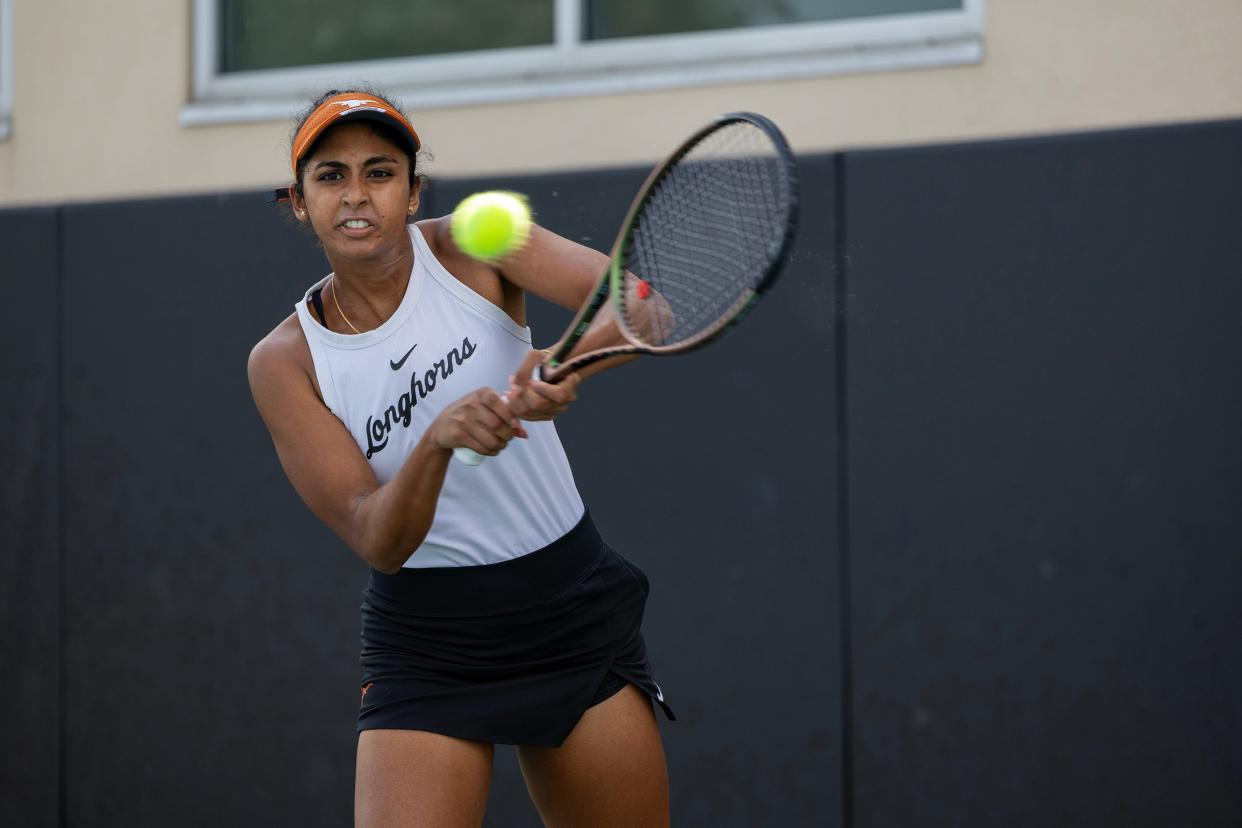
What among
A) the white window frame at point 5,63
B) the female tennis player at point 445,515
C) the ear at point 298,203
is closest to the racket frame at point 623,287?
the female tennis player at point 445,515

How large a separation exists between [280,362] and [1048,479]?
7.04 ft

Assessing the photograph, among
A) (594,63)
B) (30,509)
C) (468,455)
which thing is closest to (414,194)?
(468,455)

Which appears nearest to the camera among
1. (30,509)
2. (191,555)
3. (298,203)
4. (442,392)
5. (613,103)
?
(442,392)

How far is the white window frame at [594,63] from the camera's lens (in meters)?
4.29

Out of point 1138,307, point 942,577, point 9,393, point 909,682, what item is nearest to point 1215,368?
point 1138,307

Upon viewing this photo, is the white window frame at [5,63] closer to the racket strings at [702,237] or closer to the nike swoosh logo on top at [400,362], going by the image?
the nike swoosh logo on top at [400,362]

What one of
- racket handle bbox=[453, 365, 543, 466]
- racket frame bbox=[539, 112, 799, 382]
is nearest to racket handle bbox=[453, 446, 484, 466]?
racket handle bbox=[453, 365, 543, 466]

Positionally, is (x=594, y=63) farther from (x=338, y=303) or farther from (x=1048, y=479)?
(x=338, y=303)

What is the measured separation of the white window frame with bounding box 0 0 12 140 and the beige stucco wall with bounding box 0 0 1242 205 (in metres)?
0.09

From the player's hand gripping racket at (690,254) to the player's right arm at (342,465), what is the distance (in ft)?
0.26

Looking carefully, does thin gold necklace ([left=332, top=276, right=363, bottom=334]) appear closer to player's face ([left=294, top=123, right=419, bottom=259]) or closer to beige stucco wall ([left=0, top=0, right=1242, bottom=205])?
player's face ([left=294, top=123, right=419, bottom=259])

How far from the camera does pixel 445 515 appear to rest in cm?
279

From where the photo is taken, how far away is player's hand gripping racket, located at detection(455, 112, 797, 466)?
7.72ft

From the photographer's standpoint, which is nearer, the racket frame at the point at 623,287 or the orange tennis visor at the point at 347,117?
the racket frame at the point at 623,287
